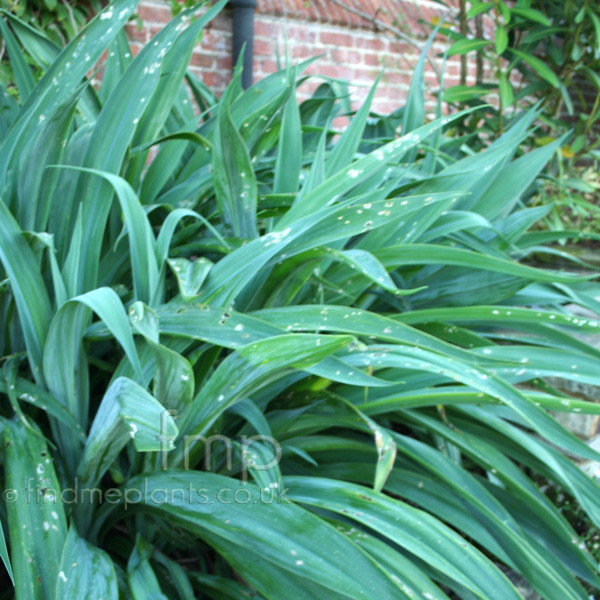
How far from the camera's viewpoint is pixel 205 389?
74 cm

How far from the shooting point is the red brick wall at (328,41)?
8.82 feet

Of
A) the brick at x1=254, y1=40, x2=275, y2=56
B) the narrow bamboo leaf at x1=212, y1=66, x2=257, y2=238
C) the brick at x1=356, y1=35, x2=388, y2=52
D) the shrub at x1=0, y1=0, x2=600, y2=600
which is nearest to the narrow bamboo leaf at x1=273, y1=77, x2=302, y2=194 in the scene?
the shrub at x1=0, y1=0, x2=600, y2=600

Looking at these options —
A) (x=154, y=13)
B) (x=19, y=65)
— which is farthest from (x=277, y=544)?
(x=154, y=13)

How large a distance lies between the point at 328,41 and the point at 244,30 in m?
0.55

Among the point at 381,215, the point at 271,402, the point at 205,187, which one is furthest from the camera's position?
the point at 205,187

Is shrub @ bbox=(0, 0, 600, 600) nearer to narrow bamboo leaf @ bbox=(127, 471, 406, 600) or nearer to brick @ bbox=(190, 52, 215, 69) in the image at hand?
narrow bamboo leaf @ bbox=(127, 471, 406, 600)

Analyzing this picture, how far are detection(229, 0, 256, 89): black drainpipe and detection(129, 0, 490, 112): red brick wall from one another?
0.18 feet

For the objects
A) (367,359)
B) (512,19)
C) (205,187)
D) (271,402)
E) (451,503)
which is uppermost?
(512,19)

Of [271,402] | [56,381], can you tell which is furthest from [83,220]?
[271,402]

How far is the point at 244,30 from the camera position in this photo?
8.74 ft

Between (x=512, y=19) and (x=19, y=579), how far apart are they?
98.1 inches

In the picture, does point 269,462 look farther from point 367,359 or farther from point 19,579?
point 19,579

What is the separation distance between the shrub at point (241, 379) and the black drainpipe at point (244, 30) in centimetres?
156

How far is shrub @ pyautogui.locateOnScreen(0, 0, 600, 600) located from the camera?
0.66 metres
